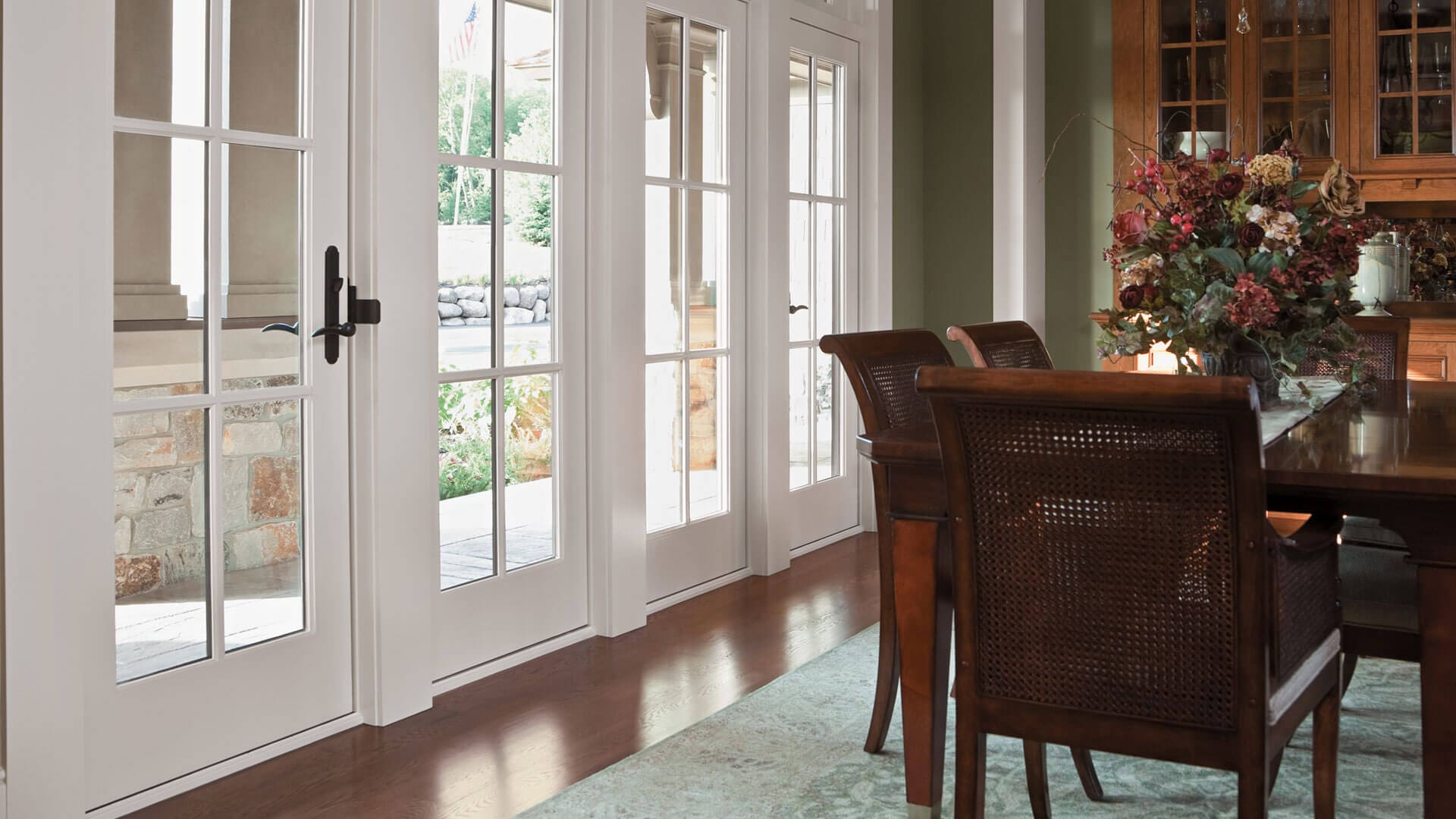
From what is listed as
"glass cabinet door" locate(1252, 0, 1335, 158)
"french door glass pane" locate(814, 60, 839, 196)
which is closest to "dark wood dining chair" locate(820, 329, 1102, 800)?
"french door glass pane" locate(814, 60, 839, 196)

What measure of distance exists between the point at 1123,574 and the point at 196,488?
1824 millimetres

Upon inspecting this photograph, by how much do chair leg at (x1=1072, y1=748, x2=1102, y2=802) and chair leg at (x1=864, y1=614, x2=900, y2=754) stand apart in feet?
1.30

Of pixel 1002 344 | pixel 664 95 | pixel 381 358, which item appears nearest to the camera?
pixel 381 358

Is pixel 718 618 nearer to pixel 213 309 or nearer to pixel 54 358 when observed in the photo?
pixel 213 309

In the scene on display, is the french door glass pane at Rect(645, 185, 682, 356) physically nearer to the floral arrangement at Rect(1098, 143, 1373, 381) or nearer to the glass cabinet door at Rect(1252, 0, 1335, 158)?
the floral arrangement at Rect(1098, 143, 1373, 381)

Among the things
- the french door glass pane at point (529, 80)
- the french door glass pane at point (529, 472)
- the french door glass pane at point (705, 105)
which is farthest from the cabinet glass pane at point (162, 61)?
the french door glass pane at point (705, 105)

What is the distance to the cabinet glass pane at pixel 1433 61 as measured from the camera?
16.4ft

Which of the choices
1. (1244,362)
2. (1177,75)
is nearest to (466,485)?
(1244,362)

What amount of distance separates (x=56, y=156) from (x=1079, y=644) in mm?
1889

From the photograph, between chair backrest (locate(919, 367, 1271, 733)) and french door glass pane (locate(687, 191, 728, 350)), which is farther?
french door glass pane (locate(687, 191, 728, 350))

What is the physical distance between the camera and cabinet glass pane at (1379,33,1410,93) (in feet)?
16.6

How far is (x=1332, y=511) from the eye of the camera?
6.22 feet

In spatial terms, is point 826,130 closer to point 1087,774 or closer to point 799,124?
point 799,124

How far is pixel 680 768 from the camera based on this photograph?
2.60m
